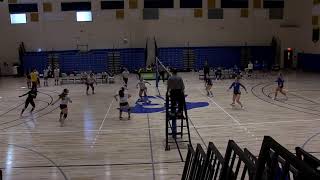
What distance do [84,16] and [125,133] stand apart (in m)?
29.2

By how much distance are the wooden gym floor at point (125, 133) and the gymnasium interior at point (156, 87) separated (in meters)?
0.06

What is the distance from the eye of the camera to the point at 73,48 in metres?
43.4

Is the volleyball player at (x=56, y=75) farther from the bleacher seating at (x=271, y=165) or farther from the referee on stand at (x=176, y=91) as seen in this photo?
the bleacher seating at (x=271, y=165)

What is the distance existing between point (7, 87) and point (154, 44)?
1708 centimetres

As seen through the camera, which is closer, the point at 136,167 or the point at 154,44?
the point at 136,167

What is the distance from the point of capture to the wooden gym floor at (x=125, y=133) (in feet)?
39.5

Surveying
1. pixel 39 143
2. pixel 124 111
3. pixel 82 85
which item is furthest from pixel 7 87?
pixel 39 143

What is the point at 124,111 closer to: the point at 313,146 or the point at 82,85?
the point at 313,146

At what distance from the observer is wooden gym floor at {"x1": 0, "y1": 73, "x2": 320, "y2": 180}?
1203 cm

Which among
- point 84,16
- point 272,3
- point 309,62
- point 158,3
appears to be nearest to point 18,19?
point 84,16

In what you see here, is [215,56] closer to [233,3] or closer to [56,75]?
[233,3]

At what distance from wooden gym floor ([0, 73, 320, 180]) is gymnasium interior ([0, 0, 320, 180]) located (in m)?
0.06

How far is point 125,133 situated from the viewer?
54.4ft

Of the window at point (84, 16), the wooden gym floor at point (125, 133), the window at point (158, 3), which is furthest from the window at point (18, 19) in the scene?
the wooden gym floor at point (125, 133)
